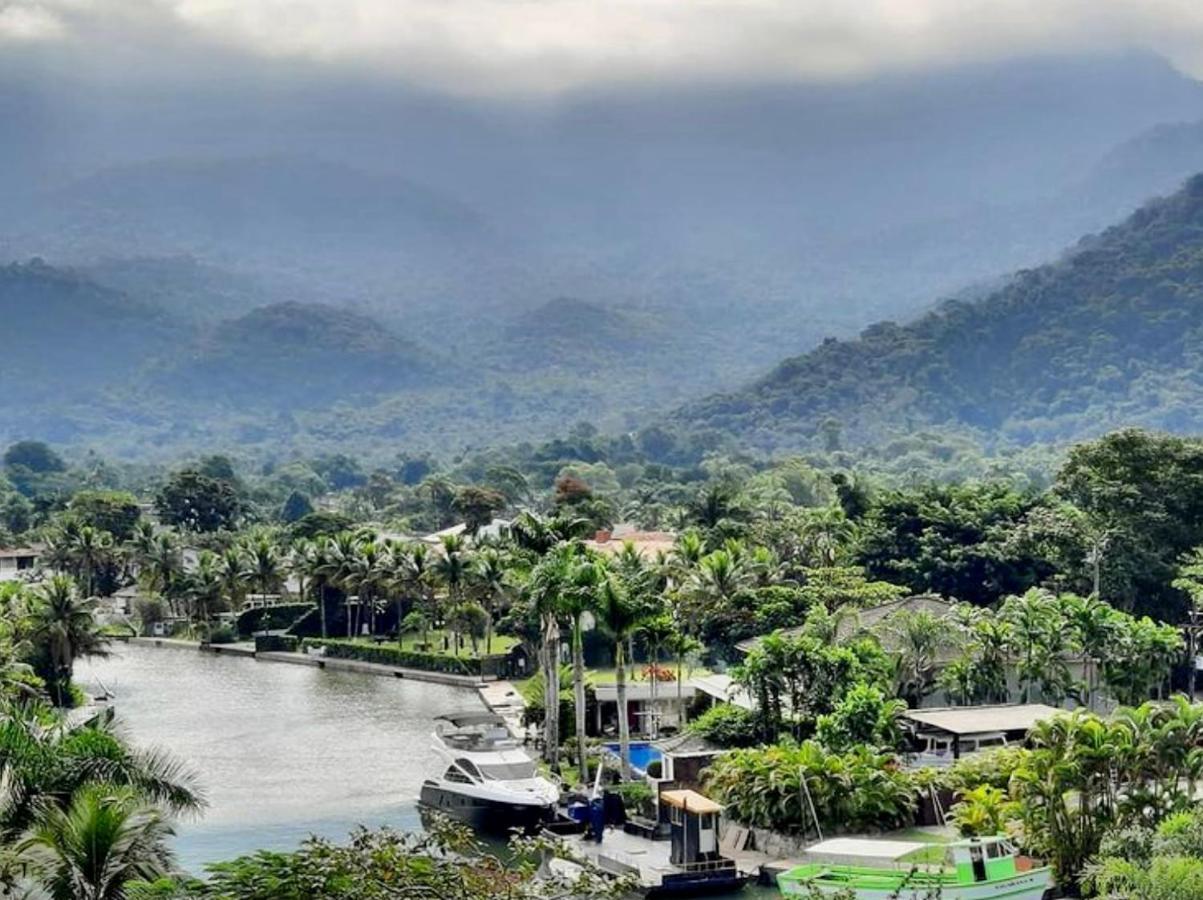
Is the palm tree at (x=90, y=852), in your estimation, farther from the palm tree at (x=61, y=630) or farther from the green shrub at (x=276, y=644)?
the green shrub at (x=276, y=644)

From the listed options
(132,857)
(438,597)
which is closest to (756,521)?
(438,597)

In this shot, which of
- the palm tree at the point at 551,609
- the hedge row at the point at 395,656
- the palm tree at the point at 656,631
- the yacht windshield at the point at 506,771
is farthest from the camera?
the hedge row at the point at 395,656

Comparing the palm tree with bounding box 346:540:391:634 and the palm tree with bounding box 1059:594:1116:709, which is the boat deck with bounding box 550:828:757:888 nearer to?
the palm tree with bounding box 1059:594:1116:709

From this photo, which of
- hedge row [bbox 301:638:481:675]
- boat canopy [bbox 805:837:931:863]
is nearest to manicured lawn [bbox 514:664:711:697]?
hedge row [bbox 301:638:481:675]

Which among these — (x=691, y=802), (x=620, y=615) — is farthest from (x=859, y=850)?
(x=620, y=615)

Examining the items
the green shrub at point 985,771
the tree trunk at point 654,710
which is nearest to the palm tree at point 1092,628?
the green shrub at point 985,771

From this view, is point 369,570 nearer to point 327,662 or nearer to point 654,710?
point 327,662
